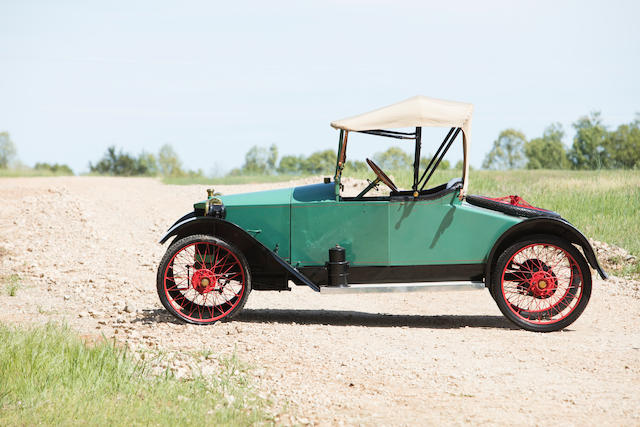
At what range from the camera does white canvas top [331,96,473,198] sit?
712 centimetres

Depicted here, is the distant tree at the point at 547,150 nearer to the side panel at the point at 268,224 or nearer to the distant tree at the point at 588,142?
the distant tree at the point at 588,142

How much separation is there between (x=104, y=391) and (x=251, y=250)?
281 centimetres

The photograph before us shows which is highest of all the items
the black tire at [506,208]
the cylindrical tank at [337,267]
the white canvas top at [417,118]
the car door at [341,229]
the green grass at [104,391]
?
the white canvas top at [417,118]

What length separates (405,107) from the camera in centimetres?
717

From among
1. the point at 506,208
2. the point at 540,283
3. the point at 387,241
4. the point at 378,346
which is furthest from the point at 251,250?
the point at 540,283

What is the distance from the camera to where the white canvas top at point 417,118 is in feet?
23.4

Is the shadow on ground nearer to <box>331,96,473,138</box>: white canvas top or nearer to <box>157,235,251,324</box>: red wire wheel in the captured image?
<box>157,235,251,324</box>: red wire wheel

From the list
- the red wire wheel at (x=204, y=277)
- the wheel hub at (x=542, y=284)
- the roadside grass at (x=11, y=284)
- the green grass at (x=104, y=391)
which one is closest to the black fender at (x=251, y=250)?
the red wire wheel at (x=204, y=277)

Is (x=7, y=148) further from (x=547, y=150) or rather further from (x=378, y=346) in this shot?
(x=378, y=346)

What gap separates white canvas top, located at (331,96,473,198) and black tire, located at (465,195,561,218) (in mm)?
306

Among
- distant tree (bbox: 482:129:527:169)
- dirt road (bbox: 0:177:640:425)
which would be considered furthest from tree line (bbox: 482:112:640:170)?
dirt road (bbox: 0:177:640:425)

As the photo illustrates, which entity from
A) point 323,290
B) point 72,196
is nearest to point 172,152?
point 72,196

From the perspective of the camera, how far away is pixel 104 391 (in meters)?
5.04

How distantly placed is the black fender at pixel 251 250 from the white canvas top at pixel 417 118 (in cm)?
166
